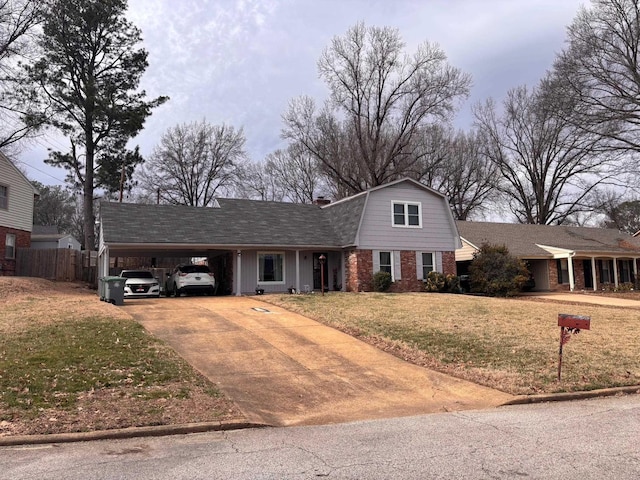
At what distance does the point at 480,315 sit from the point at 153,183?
3791cm

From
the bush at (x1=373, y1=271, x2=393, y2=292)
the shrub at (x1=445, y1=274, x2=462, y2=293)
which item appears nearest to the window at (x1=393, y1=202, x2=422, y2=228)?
the bush at (x1=373, y1=271, x2=393, y2=292)

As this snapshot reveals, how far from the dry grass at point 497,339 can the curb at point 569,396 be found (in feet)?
0.69

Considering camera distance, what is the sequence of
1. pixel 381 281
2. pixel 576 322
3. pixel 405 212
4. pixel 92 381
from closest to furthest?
pixel 92 381 < pixel 576 322 < pixel 381 281 < pixel 405 212

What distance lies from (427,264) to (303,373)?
1675 cm

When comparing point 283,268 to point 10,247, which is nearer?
point 283,268

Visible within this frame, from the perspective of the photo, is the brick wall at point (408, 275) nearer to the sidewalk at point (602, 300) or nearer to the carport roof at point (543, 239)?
the sidewalk at point (602, 300)

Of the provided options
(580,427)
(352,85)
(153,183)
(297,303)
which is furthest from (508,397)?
(153,183)

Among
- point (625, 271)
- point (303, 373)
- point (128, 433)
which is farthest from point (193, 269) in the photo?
point (625, 271)

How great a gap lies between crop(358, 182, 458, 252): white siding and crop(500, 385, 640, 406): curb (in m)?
15.4

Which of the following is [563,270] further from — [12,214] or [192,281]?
[12,214]

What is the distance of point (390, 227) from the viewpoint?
23.8 m

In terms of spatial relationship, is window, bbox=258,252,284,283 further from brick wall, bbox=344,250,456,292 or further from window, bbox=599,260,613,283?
window, bbox=599,260,613,283

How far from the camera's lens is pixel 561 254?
2983 centimetres

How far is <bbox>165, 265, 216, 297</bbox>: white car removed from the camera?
2145 centimetres
